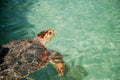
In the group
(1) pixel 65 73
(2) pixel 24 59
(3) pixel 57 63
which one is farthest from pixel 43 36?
(2) pixel 24 59

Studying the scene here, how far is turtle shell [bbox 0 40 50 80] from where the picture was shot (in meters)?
4.34

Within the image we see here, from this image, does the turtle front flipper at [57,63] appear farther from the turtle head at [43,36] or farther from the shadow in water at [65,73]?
the turtle head at [43,36]

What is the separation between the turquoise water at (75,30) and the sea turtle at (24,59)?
0.40 meters

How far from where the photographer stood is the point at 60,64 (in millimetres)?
5262

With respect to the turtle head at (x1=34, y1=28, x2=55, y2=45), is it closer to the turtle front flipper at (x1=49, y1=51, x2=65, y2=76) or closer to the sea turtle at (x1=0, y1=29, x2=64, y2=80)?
the sea turtle at (x1=0, y1=29, x2=64, y2=80)

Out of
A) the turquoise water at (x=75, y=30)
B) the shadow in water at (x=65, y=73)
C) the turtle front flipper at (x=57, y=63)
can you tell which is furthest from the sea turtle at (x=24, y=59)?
the turquoise water at (x=75, y=30)

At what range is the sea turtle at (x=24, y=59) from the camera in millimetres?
4348

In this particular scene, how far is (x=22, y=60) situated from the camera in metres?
4.50

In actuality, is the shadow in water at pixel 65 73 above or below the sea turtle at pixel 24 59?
below

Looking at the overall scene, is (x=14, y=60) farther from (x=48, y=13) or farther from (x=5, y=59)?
(x=48, y=13)

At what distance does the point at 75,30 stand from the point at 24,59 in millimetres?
3138

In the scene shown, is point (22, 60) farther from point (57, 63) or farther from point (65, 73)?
point (65, 73)

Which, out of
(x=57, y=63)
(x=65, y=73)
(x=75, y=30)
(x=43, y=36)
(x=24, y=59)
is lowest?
(x=65, y=73)

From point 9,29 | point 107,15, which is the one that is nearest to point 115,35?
point 107,15
